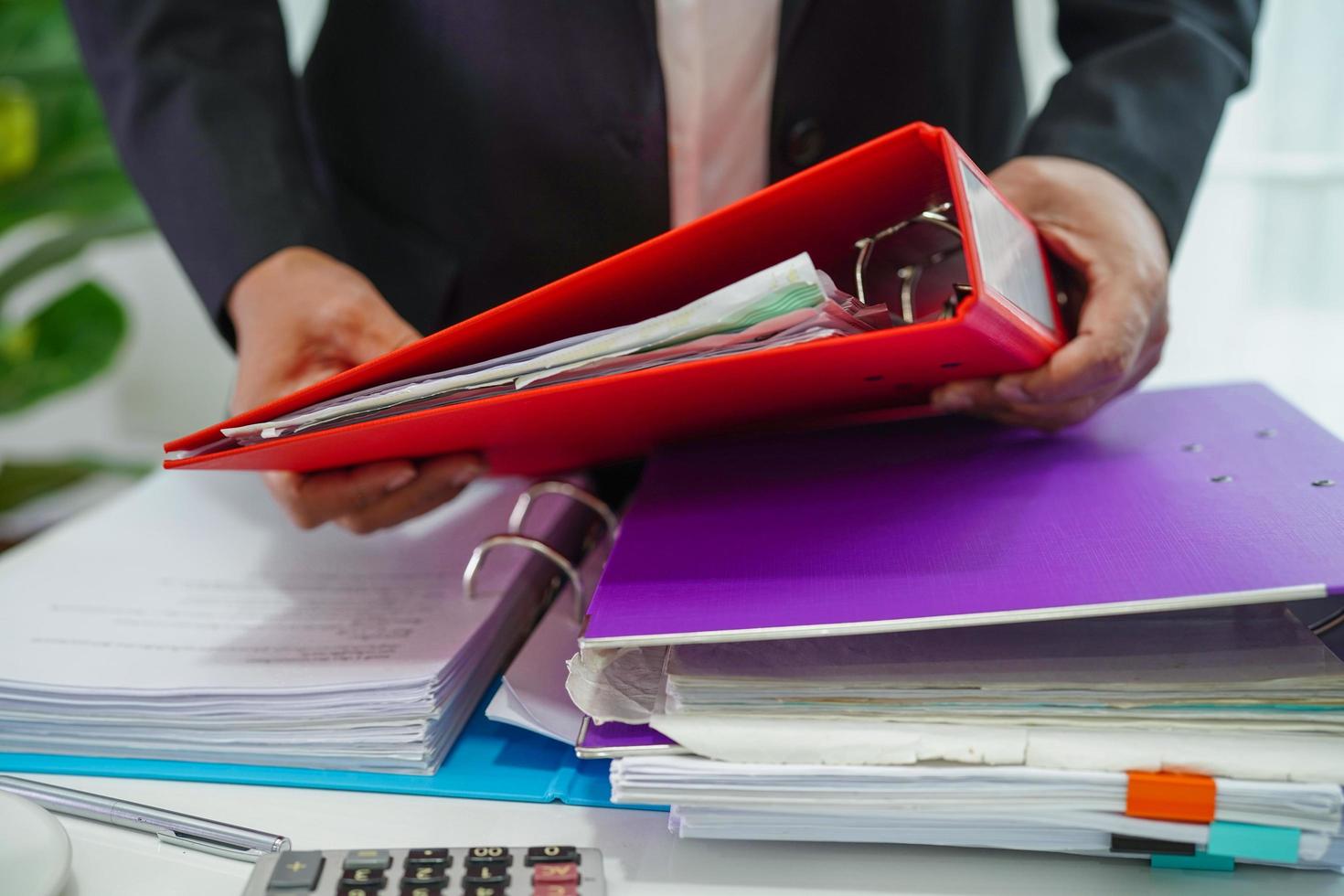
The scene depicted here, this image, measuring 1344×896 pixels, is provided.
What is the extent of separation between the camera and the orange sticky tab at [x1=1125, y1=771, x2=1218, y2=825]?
388mm

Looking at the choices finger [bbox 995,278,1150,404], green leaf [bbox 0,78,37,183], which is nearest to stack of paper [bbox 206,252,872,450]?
finger [bbox 995,278,1150,404]

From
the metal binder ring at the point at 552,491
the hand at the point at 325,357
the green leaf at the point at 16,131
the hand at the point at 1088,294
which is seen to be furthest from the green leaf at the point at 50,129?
the hand at the point at 1088,294

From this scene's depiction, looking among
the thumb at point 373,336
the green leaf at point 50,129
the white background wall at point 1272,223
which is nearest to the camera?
the thumb at point 373,336

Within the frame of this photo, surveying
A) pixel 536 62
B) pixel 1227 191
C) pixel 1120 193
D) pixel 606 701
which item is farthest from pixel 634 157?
pixel 1227 191

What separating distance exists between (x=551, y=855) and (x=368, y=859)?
75mm

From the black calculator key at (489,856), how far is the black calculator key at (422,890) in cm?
2

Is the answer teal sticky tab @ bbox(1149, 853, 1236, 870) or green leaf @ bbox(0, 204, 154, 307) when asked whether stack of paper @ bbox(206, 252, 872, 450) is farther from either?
green leaf @ bbox(0, 204, 154, 307)

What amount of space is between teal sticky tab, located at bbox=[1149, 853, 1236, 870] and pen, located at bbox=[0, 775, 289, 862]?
38cm

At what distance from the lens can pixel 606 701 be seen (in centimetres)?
44

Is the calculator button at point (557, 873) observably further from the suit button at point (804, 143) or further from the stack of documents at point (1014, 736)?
the suit button at point (804, 143)

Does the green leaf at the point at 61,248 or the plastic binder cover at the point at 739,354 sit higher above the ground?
the green leaf at the point at 61,248

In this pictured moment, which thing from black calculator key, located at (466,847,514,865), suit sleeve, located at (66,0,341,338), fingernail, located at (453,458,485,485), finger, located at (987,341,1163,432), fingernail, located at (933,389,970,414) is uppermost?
suit sleeve, located at (66,0,341,338)

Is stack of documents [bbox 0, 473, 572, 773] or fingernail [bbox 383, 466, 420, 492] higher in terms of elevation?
fingernail [bbox 383, 466, 420, 492]

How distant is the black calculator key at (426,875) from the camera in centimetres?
40
